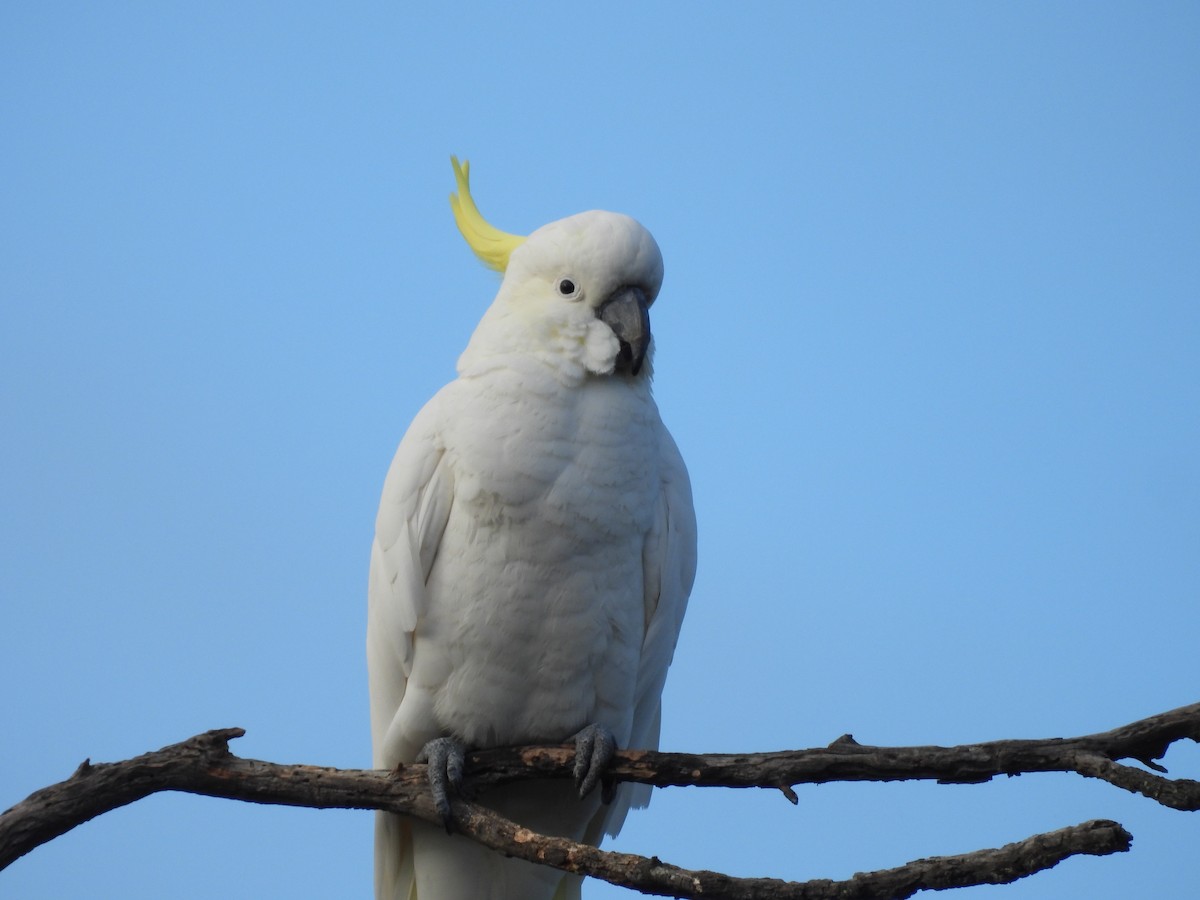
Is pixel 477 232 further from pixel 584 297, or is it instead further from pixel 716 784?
pixel 716 784

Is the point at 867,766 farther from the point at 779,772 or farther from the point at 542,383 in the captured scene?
the point at 542,383

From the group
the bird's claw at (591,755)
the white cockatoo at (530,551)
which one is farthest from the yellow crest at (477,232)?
the bird's claw at (591,755)

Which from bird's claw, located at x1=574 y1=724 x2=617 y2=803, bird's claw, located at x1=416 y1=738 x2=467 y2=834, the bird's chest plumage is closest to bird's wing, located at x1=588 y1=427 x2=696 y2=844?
the bird's chest plumage

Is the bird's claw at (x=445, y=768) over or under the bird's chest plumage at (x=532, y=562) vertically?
under

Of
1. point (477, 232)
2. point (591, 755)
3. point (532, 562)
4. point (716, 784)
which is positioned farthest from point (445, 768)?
point (477, 232)

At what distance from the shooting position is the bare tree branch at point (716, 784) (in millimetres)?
2629

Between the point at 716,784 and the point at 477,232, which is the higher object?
the point at 477,232

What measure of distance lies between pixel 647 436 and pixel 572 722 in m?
0.77

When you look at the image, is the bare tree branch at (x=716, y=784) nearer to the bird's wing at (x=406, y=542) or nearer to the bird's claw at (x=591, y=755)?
the bird's claw at (x=591, y=755)

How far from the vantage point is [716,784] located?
3008mm

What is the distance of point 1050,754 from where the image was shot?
2.83 metres

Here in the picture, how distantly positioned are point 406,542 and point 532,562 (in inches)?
13.3

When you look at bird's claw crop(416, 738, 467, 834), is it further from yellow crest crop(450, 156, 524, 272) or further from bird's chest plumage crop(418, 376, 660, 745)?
yellow crest crop(450, 156, 524, 272)

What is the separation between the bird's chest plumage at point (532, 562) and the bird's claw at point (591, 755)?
0.28ft
